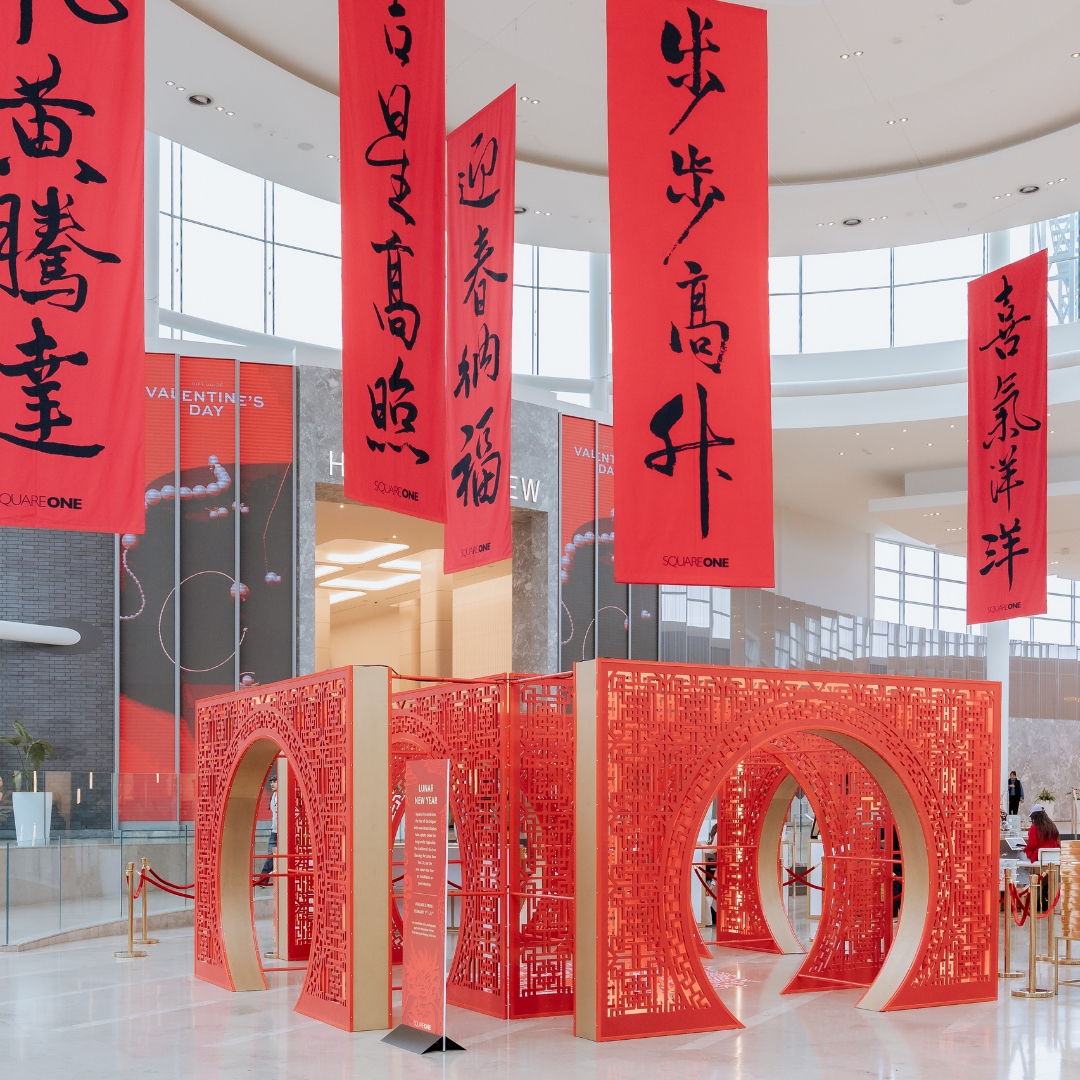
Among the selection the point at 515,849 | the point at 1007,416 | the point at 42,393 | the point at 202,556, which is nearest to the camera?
the point at 42,393

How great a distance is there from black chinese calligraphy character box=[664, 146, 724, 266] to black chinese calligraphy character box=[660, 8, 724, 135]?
18 cm

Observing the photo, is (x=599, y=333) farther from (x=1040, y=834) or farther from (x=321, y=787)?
(x=321, y=787)

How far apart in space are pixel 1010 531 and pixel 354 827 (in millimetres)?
7566

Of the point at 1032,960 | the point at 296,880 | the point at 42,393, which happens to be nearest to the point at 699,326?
the point at 42,393

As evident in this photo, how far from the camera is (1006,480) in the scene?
513 inches

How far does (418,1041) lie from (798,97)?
446 inches

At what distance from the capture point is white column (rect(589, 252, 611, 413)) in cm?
2356

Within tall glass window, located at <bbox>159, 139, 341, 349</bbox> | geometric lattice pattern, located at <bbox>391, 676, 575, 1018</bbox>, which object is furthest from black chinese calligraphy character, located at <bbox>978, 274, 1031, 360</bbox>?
tall glass window, located at <bbox>159, 139, 341, 349</bbox>

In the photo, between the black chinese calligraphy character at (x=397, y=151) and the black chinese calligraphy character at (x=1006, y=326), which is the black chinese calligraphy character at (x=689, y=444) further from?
the black chinese calligraphy character at (x=1006, y=326)

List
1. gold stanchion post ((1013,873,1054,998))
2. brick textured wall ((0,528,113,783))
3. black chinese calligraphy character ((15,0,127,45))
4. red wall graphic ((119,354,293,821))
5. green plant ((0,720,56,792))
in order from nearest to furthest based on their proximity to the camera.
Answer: black chinese calligraphy character ((15,0,127,45)) < gold stanchion post ((1013,873,1054,998)) < green plant ((0,720,56,792)) < brick textured wall ((0,528,113,783)) < red wall graphic ((119,354,293,821))

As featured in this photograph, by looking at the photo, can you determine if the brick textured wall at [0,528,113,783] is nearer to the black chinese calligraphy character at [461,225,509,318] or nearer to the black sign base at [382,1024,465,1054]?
the black chinese calligraphy character at [461,225,509,318]

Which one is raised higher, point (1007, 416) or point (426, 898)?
point (1007, 416)

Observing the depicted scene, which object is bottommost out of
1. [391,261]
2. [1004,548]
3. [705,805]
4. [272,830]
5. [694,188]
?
[272,830]

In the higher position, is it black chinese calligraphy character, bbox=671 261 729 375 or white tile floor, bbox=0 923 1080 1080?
black chinese calligraphy character, bbox=671 261 729 375
